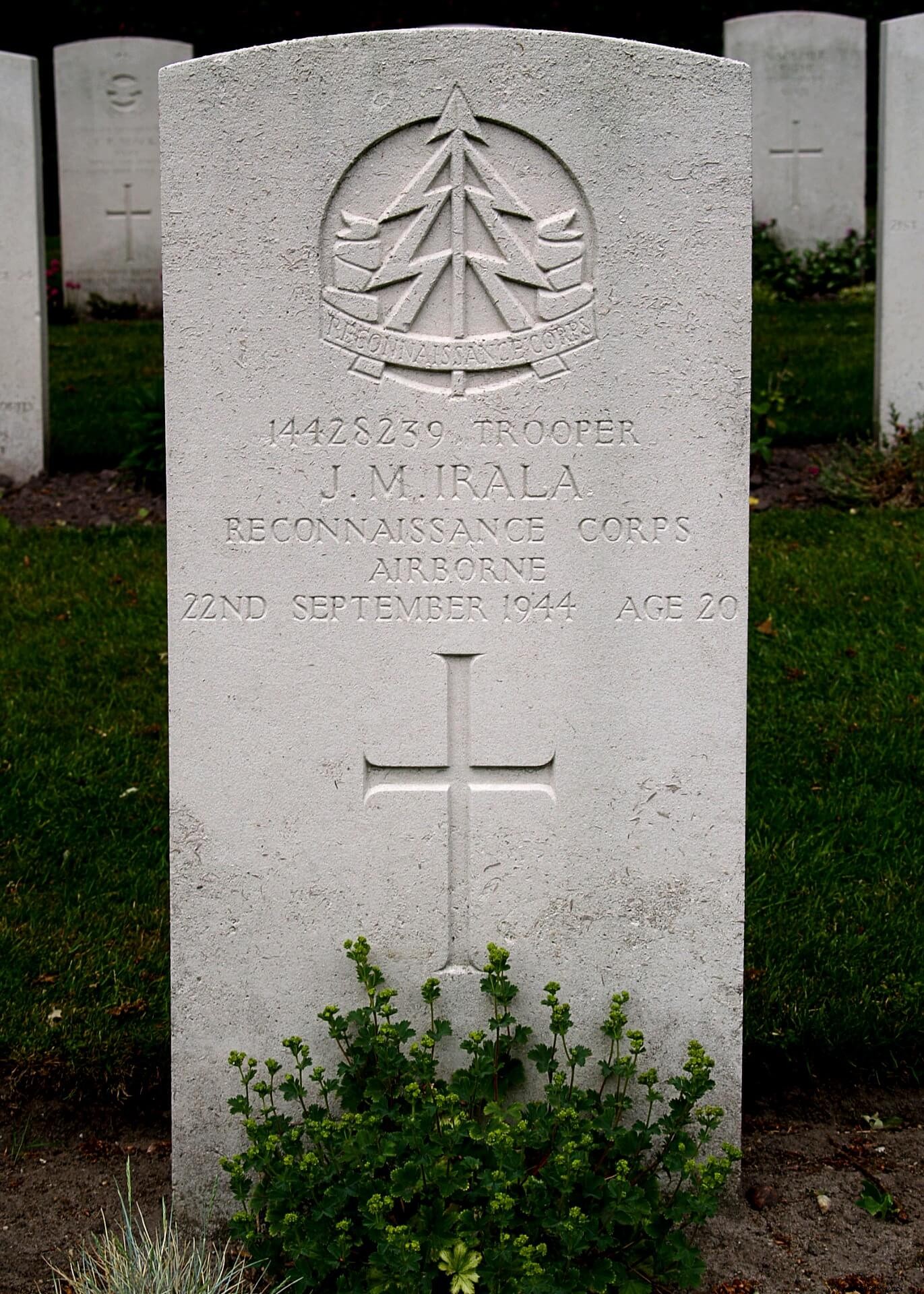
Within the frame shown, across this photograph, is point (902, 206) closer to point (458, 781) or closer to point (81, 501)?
point (81, 501)

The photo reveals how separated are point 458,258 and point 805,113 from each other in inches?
462

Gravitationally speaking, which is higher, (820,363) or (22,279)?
(22,279)

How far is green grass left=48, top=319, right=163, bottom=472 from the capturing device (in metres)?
8.78

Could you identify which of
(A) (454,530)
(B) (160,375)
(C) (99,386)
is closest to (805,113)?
(B) (160,375)

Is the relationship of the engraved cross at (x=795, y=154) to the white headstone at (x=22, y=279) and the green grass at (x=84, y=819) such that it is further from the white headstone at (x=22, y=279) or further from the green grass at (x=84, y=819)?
the green grass at (x=84, y=819)

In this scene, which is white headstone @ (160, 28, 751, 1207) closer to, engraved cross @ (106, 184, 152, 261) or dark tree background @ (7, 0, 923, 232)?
engraved cross @ (106, 184, 152, 261)

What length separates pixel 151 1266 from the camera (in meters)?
2.86

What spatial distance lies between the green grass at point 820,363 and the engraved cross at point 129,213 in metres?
5.54

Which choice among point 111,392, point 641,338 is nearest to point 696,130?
point 641,338

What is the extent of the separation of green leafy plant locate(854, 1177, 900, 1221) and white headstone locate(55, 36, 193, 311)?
1182 cm

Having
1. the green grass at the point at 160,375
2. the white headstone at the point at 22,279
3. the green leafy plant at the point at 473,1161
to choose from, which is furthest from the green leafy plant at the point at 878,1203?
the white headstone at the point at 22,279

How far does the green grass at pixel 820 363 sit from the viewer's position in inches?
339

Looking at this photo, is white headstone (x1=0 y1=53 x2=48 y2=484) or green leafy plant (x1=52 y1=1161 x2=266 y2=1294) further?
white headstone (x1=0 y1=53 x2=48 y2=484)

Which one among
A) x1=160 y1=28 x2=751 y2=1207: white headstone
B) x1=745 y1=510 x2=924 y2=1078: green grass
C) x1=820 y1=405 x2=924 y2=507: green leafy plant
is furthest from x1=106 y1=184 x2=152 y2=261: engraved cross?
x1=160 y1=28 x2=751 y2=1207: white headstone
